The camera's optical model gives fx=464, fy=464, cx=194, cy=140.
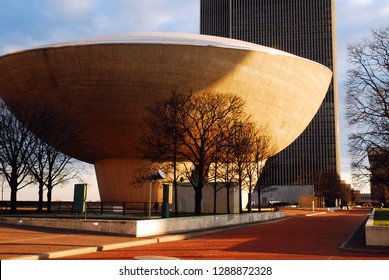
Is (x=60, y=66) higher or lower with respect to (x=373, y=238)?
higher

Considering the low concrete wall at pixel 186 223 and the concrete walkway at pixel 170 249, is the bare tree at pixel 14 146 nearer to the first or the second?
the low concrete wall at pixel 186 223

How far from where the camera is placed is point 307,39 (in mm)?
127938

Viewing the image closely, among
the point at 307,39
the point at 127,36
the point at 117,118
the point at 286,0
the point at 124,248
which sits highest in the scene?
the point at 286,0

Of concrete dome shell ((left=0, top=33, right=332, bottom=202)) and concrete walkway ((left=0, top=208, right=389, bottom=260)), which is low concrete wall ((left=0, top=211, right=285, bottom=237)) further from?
concrete dome shell ((left=0, top=33, right=332, bottom=202))

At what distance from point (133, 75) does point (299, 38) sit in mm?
99223

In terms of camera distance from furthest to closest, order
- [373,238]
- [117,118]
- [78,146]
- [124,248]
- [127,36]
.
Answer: [78,146] → [117,118] → [127,36] → [373,238] → [124,248]

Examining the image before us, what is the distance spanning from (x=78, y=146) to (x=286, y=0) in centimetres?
10068

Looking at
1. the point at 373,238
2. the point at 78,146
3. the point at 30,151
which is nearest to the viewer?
the point at 373,238

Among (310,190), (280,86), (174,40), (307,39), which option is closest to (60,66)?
(174,40)

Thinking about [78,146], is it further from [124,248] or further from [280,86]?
[124,248]

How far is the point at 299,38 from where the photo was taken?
422ft

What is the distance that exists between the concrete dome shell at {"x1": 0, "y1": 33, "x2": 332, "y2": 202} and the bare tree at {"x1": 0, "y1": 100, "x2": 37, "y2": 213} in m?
4.35

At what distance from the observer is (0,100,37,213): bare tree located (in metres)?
33.4

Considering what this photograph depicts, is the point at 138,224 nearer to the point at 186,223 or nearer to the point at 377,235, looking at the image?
the point at 186,223
